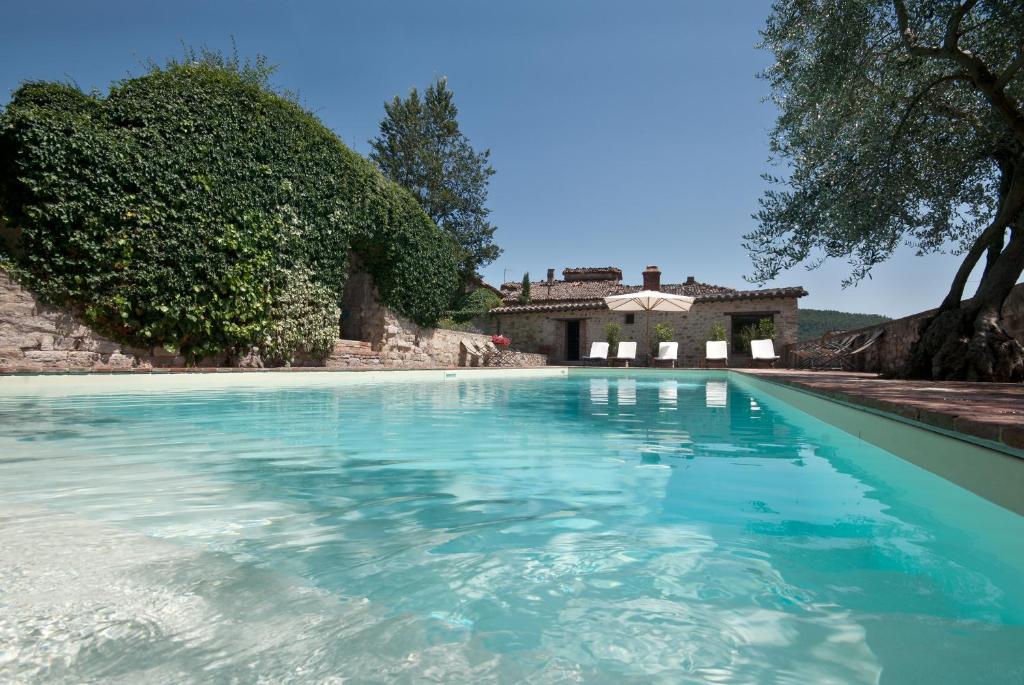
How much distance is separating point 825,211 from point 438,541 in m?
8.58

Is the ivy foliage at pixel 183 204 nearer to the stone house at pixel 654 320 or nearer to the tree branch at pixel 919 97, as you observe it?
the tree branch at pixel 919 97

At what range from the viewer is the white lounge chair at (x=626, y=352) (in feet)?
62.2

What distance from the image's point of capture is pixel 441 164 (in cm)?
2408

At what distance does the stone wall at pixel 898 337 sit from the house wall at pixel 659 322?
18.7ft

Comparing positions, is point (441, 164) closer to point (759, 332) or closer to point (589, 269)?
point (589, 269)

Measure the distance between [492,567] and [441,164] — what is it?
24221mm

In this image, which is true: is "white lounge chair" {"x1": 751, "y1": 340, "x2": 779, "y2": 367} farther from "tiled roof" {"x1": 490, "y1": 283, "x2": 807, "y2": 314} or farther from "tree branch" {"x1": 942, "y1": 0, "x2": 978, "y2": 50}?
"tree branch" {"x1": 942, "y1": 0, "x2": 978, "y2": 50}

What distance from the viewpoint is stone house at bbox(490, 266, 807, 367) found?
18703mm

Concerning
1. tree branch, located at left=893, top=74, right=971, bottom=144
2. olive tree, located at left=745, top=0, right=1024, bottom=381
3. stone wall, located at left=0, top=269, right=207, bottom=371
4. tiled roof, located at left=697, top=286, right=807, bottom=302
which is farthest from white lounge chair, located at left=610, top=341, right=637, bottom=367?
stone wall, located at left=0, top=269, right=207, bottom=371

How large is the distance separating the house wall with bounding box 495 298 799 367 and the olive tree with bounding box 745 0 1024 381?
9739mm

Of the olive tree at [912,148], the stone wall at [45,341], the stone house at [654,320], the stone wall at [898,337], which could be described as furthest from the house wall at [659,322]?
the stone wall at [45,341]

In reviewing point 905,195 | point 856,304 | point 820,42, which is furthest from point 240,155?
point 856,304

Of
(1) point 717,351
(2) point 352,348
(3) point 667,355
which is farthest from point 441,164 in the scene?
(2) point 352,348

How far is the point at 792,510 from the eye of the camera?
223 centimetres
